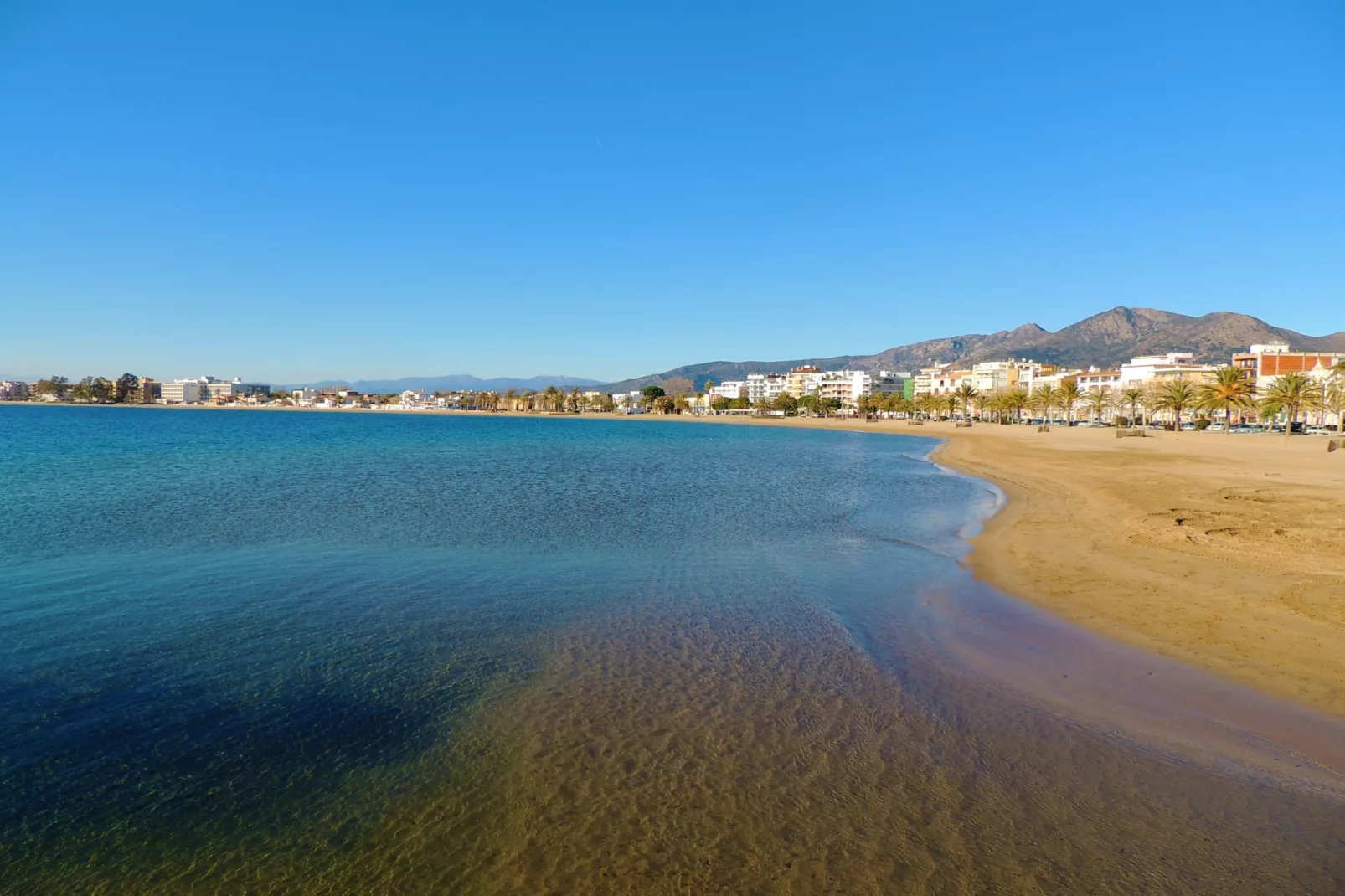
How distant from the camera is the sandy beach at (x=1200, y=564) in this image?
30.5 ft

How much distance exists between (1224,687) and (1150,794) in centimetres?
328

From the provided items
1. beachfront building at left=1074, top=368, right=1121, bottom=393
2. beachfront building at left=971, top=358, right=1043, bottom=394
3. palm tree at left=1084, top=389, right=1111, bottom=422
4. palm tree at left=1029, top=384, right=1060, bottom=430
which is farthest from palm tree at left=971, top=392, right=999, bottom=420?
beachfront building at left=971, top=358, right=1043, bottom=394

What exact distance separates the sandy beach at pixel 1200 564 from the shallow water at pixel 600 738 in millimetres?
1032

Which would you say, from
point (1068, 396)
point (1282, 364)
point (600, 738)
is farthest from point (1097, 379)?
point (600, 738)

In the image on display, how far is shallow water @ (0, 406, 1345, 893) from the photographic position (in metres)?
5.21

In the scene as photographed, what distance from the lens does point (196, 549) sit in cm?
1595

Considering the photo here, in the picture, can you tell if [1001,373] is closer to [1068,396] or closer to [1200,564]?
[1068,396]

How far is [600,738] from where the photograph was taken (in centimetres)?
720

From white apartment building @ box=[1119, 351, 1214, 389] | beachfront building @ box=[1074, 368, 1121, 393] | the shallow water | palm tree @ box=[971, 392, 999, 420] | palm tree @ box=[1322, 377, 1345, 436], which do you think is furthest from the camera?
beachfront building @ box=[1074, 368, 1121, 393]

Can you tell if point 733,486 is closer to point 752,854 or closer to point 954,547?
point 954,547

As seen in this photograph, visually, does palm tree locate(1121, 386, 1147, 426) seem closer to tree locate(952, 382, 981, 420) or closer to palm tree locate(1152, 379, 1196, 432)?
palm tree locate(1152, 379, 1196, 432)

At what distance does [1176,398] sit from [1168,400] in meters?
2.80

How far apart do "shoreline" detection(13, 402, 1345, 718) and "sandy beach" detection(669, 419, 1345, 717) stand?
32 mm

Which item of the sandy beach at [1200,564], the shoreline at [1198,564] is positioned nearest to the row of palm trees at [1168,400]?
the shoreline at [1198,564]
